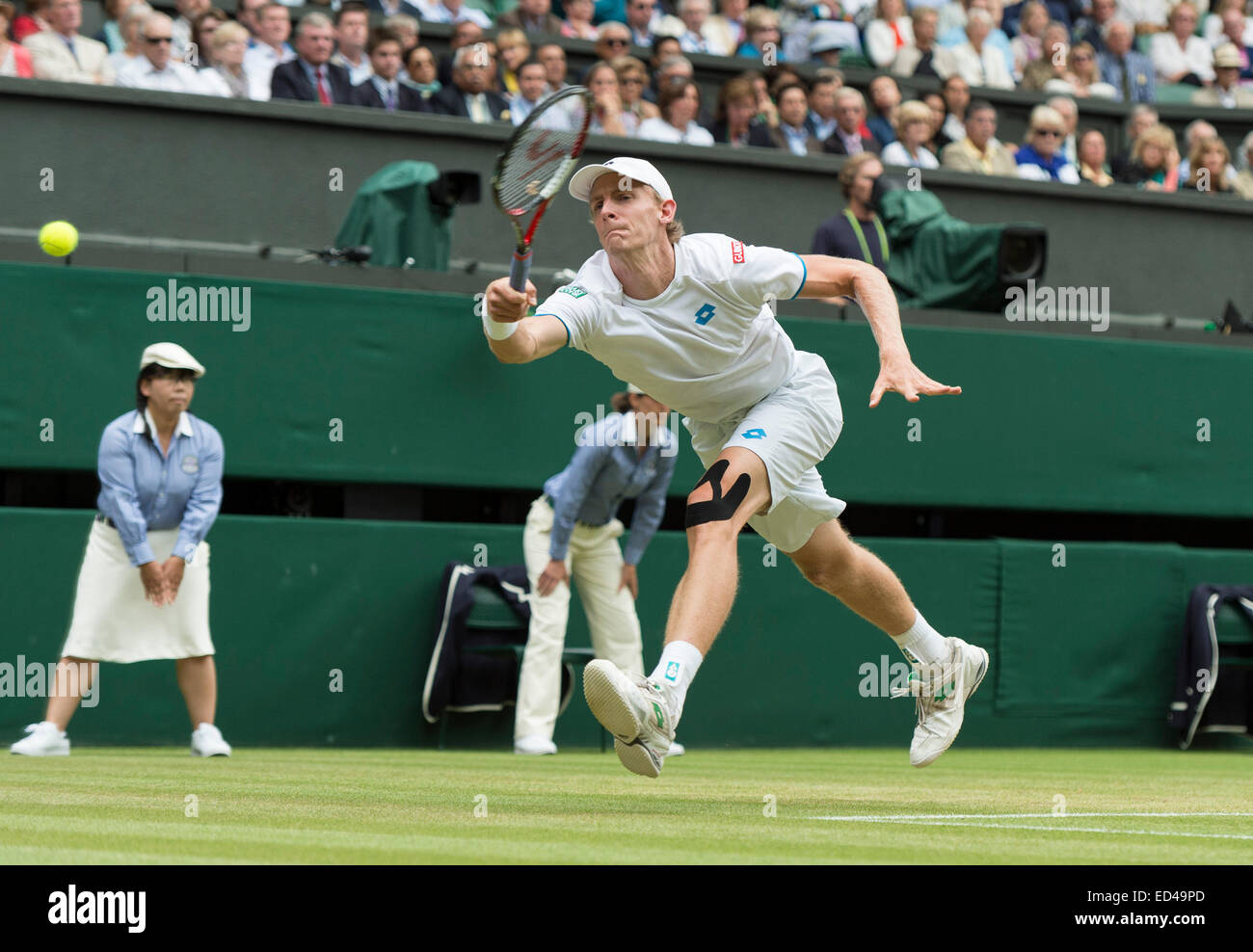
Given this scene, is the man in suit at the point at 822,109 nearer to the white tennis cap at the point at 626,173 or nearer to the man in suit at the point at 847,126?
the man in suit at the point at 847,126

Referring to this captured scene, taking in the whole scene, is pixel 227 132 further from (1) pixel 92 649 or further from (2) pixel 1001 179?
(2) pixel 1001 179

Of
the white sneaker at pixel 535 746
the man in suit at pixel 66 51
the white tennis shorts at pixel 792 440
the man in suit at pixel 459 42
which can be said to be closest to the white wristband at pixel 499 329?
the white tennis shorts at pixel 792 440

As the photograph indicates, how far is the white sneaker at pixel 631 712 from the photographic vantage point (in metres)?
4.38

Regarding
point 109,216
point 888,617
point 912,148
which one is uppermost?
point 912,148

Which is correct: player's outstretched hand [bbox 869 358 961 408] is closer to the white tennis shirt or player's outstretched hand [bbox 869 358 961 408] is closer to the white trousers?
the white tennis shirt

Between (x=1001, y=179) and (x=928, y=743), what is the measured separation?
22.4ft

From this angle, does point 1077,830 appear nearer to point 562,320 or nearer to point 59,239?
point 562,320

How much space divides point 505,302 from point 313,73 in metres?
6.54

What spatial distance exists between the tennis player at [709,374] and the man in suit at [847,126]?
677cm
